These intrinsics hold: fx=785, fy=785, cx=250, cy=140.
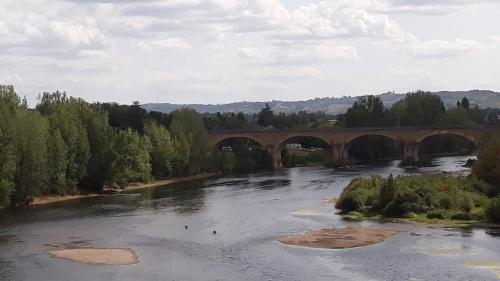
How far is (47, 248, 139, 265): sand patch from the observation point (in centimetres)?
5291

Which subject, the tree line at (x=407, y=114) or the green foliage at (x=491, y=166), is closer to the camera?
the green foliage at (x=491, y=166)

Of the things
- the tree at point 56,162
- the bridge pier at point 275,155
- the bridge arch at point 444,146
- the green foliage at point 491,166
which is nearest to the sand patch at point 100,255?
the tree at point 56,162

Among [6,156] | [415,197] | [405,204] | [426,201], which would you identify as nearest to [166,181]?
[6,156]

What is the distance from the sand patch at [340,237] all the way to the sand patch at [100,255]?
11800mm

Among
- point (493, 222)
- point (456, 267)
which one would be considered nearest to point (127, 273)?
point (456, 267)

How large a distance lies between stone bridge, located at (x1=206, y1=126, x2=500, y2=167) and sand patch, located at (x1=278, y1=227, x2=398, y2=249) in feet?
265

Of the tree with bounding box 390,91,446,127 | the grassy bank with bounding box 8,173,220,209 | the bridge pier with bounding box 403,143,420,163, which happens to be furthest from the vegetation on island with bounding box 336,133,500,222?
the tree with bounding box 390,91,446,127

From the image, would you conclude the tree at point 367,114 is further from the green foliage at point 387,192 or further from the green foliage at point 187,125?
the green foliage at point 387,192

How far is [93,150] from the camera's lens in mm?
99125

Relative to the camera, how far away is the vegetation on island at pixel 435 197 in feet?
221

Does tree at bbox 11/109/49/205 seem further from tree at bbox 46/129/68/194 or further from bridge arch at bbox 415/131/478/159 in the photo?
bridge arch at bbox 415/131/478/159

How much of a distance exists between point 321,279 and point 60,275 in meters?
16.1

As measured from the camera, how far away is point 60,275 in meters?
48.4

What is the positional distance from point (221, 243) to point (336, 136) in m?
91.1
